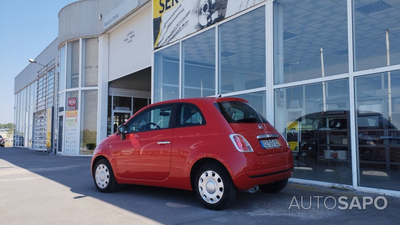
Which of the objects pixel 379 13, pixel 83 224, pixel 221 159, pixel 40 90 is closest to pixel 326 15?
pixel 379 13

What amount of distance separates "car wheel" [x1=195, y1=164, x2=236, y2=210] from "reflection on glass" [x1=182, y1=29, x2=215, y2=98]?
195 inches

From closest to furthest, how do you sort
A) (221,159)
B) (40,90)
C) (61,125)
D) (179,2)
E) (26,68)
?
1. (221,159)
2. (179,2)
3. (61,125)
4. (40,90)
5. (26,68)

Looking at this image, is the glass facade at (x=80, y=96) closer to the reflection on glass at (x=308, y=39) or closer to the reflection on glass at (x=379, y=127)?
the reflection on glass at (x=308, y=39)

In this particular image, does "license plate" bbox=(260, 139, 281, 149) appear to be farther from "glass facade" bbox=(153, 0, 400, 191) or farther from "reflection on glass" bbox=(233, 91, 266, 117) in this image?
"reflection on glass" bbox=(233, 91, 266, 117)

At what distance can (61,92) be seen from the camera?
58.5 ft

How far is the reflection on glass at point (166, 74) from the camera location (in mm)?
11180

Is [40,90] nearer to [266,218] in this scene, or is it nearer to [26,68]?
[26,68]

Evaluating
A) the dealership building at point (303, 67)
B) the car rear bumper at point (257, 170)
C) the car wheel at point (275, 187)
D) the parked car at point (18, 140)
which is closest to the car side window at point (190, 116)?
the car rear bumper at point (257, 170)

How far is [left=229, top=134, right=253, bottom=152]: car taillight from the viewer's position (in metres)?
4.51

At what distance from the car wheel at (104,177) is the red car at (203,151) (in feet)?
0.06

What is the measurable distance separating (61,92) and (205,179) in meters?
15.3

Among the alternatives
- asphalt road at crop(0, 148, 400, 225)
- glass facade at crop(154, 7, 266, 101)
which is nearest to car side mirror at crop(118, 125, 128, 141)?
asphalt road at crop(0, 148, 400, 225)

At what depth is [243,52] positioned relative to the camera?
30.4ft

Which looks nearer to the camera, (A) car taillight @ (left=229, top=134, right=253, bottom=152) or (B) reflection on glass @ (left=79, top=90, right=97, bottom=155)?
(A) car taillight @ (left=229, top=134, right=253, bottom=152)
